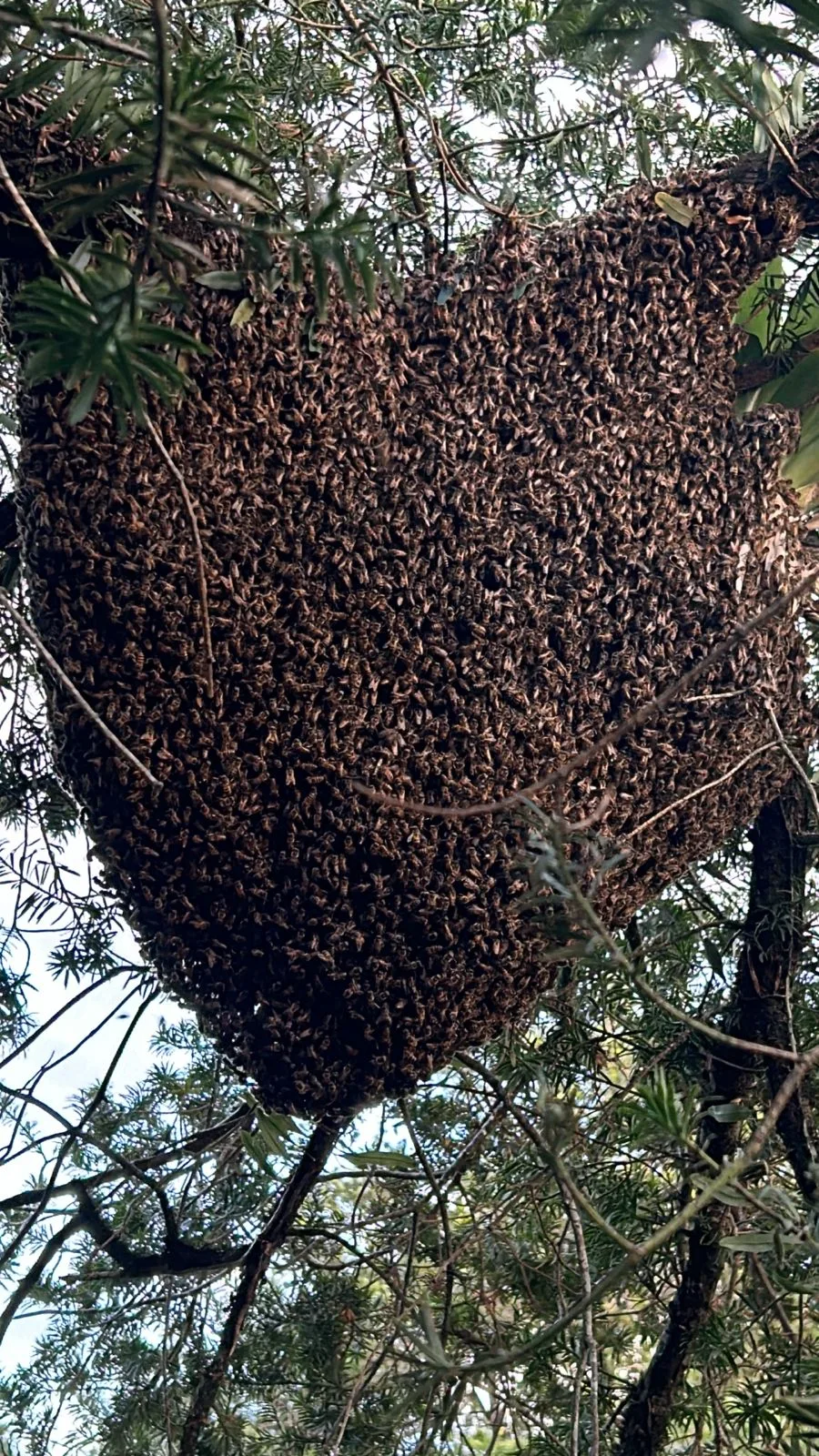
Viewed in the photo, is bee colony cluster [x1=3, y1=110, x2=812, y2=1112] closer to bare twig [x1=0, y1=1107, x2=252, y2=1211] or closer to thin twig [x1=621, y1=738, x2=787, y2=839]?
thin twig [x1=621, y1=738, x2=787, y2=839]

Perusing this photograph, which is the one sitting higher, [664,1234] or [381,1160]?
[381,1160]

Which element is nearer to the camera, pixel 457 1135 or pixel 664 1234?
pixel 664 1234

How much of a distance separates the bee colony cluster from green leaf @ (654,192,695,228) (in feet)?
0.04

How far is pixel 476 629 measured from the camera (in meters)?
1.26

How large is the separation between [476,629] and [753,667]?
33 cm

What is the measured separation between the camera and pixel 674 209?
1308mm

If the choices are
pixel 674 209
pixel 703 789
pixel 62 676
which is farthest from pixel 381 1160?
pixel 674 209

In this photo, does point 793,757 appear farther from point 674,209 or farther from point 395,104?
point 395,104

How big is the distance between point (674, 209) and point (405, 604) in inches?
19.1

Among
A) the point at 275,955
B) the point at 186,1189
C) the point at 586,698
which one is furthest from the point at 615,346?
the point at 186,1189

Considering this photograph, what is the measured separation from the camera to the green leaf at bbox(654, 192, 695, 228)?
131cm

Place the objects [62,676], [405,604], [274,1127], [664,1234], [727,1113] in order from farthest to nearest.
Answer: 1. [274,1127]
2. [405,604]
3. [727,1113]
4. [62,676]
5. [664,1234]

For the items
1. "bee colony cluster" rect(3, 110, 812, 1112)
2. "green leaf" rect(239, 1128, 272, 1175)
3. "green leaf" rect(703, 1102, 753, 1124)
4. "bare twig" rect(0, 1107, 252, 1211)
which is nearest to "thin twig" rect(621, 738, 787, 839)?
"bee colony cluster" rect(3, 110, 812, 1112)

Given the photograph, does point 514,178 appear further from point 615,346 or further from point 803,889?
point 803,889
